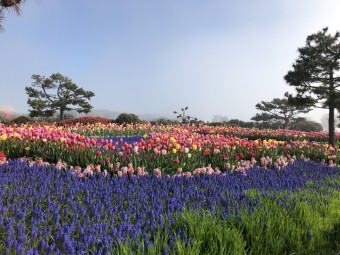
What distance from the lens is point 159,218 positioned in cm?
389

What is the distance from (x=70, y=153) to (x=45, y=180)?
2731 mm

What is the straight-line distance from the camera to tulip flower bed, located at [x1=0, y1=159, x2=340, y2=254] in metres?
3.20

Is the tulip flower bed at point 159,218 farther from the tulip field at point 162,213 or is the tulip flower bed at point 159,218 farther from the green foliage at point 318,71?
the green foliage at point 318,71

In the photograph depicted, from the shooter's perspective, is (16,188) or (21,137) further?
(21,137)

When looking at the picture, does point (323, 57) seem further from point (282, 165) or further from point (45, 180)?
point (45, 180)

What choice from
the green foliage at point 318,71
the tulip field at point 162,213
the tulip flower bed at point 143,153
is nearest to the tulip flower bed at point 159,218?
the tulip field at point 162,213

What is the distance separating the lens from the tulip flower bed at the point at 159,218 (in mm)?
3199

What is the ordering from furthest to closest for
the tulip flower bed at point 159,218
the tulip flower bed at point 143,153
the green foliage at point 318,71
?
the green foliage at point 318,71, the tulip flower bed at point 143,153, the tulip flower bed at point 159,218

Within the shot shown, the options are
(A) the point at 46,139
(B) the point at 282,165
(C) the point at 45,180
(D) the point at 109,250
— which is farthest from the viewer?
(A) the point at 46,139

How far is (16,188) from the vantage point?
4.67 meters

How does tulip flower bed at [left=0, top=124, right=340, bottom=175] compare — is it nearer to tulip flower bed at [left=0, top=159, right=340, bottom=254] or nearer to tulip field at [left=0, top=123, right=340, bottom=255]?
tulip field at [left=0, top=123, right=340, bottom=255]

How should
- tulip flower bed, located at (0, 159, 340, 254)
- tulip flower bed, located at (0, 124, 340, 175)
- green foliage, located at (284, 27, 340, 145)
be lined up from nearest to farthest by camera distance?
tulip flower bed, located at (0, 159, 340, 254) → tulip flower bed, located at (0, 124, 340, 175) → green foliage, located at (284, 27, 340, 145)

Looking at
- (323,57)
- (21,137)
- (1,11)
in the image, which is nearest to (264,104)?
(323,57)

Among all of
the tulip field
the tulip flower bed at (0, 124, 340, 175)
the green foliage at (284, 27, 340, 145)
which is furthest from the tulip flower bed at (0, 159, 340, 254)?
the green foliage at (284, 27, 340, 145)
